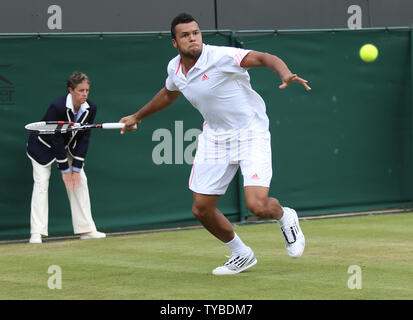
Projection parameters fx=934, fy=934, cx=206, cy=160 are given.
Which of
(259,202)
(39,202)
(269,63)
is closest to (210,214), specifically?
(259,202)

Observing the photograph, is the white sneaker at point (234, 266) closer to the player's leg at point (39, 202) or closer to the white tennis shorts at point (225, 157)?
the white tennis shorts at point (225, 157)

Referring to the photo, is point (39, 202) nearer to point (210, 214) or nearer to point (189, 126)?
point (189, 126)

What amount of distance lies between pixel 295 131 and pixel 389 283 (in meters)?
5.24

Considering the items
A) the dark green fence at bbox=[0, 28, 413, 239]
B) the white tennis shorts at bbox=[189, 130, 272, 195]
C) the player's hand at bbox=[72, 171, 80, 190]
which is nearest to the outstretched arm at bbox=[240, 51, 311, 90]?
the white tennis shorts at bbox=[189, 130, 272, 195]

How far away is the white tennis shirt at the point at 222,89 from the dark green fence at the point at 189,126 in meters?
3.41

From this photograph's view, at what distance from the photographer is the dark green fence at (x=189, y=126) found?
400 inches

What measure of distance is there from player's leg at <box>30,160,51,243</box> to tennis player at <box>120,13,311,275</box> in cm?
308

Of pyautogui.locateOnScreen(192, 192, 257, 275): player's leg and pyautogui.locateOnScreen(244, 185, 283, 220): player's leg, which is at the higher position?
pyautogui.locateOnScreen(244, 185, 283, 220): player's leg

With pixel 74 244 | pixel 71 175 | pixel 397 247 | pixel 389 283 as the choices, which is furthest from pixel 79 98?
pixel 389 283

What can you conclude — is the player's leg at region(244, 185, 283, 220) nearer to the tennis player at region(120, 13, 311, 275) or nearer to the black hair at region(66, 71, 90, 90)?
the tennis player at region(120, 13, 311, 275)

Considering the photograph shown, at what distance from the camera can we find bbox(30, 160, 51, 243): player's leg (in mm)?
9891

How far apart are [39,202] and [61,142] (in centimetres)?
69

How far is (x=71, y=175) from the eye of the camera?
9.96m

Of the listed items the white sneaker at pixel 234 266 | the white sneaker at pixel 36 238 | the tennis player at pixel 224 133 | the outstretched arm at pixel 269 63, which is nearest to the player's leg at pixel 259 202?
the tennis player at pixel 224 133
